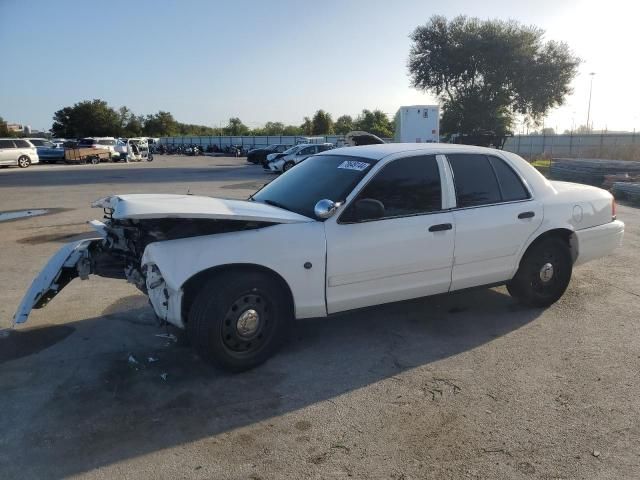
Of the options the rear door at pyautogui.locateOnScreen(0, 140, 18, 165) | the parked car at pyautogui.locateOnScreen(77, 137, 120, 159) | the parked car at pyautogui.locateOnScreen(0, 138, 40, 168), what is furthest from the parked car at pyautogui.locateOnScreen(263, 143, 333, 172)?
the parked car at pyautogui.locateOnScreen(77, 137, 120, 159)

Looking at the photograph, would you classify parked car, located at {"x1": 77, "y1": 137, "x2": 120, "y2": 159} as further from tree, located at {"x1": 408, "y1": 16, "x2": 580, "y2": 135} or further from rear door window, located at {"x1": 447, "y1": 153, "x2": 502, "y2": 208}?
rear door window, located at {"x1": 447, "y1": 153, "x2": 502, "y2": 208}

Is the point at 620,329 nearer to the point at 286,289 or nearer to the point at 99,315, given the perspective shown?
the point at 286,289

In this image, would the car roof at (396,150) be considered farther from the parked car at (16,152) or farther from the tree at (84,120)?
the tree at (84,120)

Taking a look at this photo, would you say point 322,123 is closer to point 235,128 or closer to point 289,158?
point 235,128

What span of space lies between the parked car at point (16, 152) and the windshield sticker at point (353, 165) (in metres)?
32.5

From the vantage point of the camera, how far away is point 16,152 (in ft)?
103

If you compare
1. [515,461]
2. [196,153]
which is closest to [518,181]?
[515,461]

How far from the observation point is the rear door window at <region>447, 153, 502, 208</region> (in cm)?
470

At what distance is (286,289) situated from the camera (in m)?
3.96

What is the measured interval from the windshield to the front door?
0.64 feet

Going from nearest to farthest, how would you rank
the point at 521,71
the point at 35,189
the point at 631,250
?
the point at 631,250
the point at 35,189
the point at 521,71

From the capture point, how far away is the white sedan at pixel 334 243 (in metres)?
3.72

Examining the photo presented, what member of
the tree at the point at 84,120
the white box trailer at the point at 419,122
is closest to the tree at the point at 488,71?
the white box trailer at the point at 419,122

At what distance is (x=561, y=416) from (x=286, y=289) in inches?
81.6
